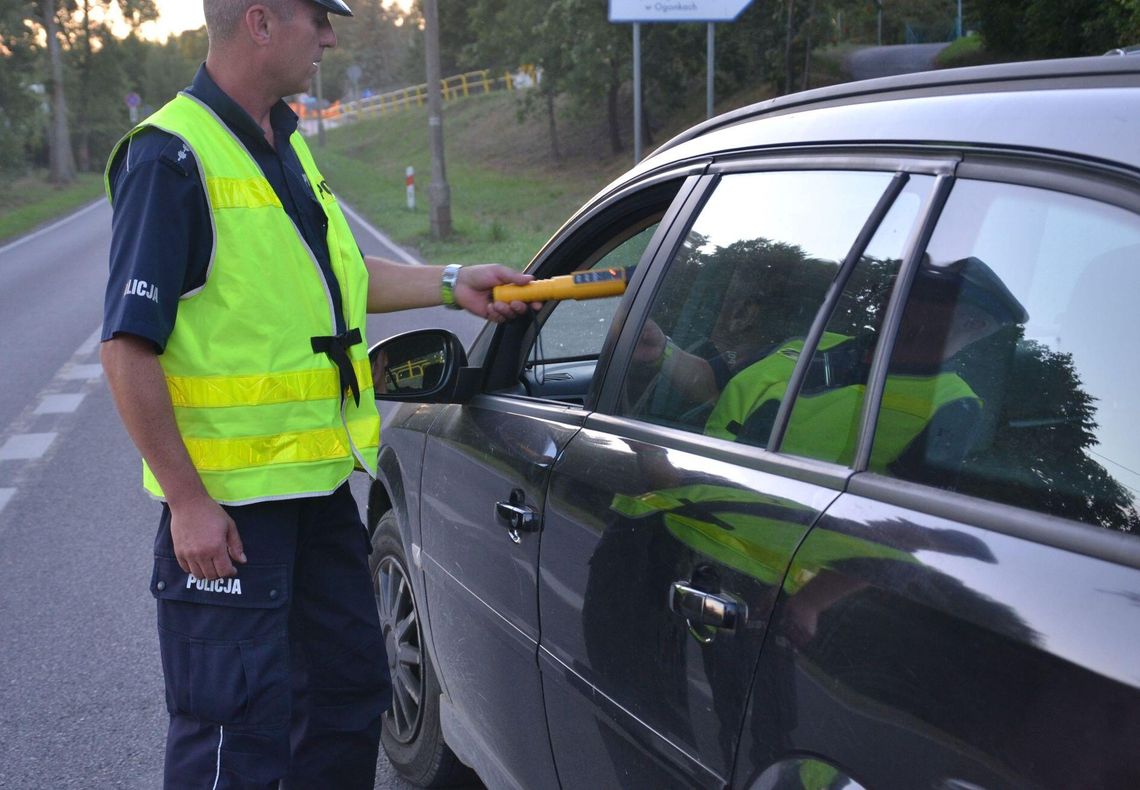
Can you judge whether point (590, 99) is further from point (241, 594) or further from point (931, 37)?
point (241, 594)

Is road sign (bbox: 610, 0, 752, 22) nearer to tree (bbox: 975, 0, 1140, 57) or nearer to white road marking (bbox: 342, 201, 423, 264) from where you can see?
tree (bbox: 975, 0, 1140, 57)

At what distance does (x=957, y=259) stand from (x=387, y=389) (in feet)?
5.67

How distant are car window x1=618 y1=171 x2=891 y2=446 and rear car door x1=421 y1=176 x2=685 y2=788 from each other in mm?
227

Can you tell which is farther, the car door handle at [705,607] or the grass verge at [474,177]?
the grass verge at [474,177]

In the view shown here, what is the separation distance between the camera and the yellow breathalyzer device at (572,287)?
259 cm

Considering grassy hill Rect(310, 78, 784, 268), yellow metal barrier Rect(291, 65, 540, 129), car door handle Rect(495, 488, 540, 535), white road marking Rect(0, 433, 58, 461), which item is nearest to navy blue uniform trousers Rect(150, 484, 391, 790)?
car door handle Rect(495, 488, 540, 535)

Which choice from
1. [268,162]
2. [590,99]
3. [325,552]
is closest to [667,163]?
[268,162]

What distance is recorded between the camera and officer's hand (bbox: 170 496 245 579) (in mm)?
2438

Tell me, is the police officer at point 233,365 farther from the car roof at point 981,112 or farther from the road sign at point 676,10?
the road sign at point 676,10

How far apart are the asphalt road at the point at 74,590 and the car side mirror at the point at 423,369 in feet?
4.15

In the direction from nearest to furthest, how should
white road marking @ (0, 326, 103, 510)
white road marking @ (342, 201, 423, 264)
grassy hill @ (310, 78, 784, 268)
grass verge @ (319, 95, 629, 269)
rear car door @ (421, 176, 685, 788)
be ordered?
rear car door @ (421, 176, 685, 788) → white road marking @ (0, 326, 103, 510) → white road marking @ (342, 201, 423, 264) → grass verge @ (319, 95, 629, 269) → grassy hill @ (310, 78, 784, 268)

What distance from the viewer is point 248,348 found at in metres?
2.51

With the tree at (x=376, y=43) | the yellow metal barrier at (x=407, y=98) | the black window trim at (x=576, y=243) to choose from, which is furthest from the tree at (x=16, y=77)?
the tree at (x=376, y=43)

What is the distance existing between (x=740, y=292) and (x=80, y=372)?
33.0 feet
